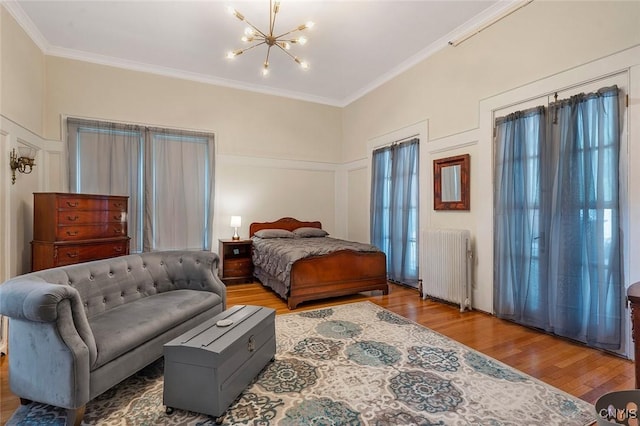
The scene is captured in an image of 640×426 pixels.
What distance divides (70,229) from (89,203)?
0.35 metres

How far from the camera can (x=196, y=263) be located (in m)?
2.95

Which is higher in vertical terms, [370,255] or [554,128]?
[554,128]

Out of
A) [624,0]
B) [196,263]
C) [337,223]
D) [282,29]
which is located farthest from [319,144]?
[624,0]

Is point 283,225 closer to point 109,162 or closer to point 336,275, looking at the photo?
point 336,275

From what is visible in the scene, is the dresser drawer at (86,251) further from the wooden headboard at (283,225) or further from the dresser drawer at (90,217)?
the wooden headboard at (283,225)

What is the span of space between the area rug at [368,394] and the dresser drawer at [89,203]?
2158mm

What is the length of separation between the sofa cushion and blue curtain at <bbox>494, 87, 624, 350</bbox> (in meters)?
3.03

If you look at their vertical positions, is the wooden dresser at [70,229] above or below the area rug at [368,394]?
above

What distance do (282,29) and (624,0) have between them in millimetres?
3231

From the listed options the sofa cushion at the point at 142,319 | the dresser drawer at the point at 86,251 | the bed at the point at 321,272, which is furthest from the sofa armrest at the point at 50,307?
the bed at the point at 321,272

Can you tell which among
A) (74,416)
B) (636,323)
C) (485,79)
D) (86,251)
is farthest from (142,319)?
(485,79)

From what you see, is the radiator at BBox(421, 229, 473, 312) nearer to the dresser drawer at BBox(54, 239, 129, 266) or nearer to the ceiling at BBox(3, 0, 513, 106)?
the ceiling at BBox(3, 0, 513, 106)

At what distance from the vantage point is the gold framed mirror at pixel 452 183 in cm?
381

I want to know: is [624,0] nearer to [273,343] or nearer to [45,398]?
[273,343]
